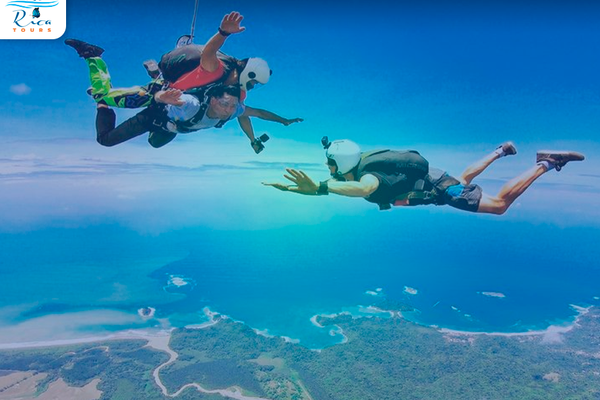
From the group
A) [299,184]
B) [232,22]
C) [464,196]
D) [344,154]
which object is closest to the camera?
[232,22]

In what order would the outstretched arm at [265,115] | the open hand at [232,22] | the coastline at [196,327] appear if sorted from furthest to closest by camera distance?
the coastline at [196,327], the outstretched arm at [265,115], the open hand at [232,22]

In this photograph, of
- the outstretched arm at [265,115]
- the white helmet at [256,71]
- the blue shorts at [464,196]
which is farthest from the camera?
the outstretched arm at [265,115]

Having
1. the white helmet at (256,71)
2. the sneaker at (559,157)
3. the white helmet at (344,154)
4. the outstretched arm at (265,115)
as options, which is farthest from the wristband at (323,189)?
the sneaker at (559,157)

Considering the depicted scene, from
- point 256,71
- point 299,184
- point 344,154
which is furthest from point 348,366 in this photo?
point 256,71

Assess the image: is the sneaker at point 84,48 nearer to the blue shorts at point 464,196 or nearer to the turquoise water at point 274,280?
the blue shorts at point 464,196

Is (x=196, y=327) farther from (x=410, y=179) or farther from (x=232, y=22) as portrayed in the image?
(x=232, y=22)

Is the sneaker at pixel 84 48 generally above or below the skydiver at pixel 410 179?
above
